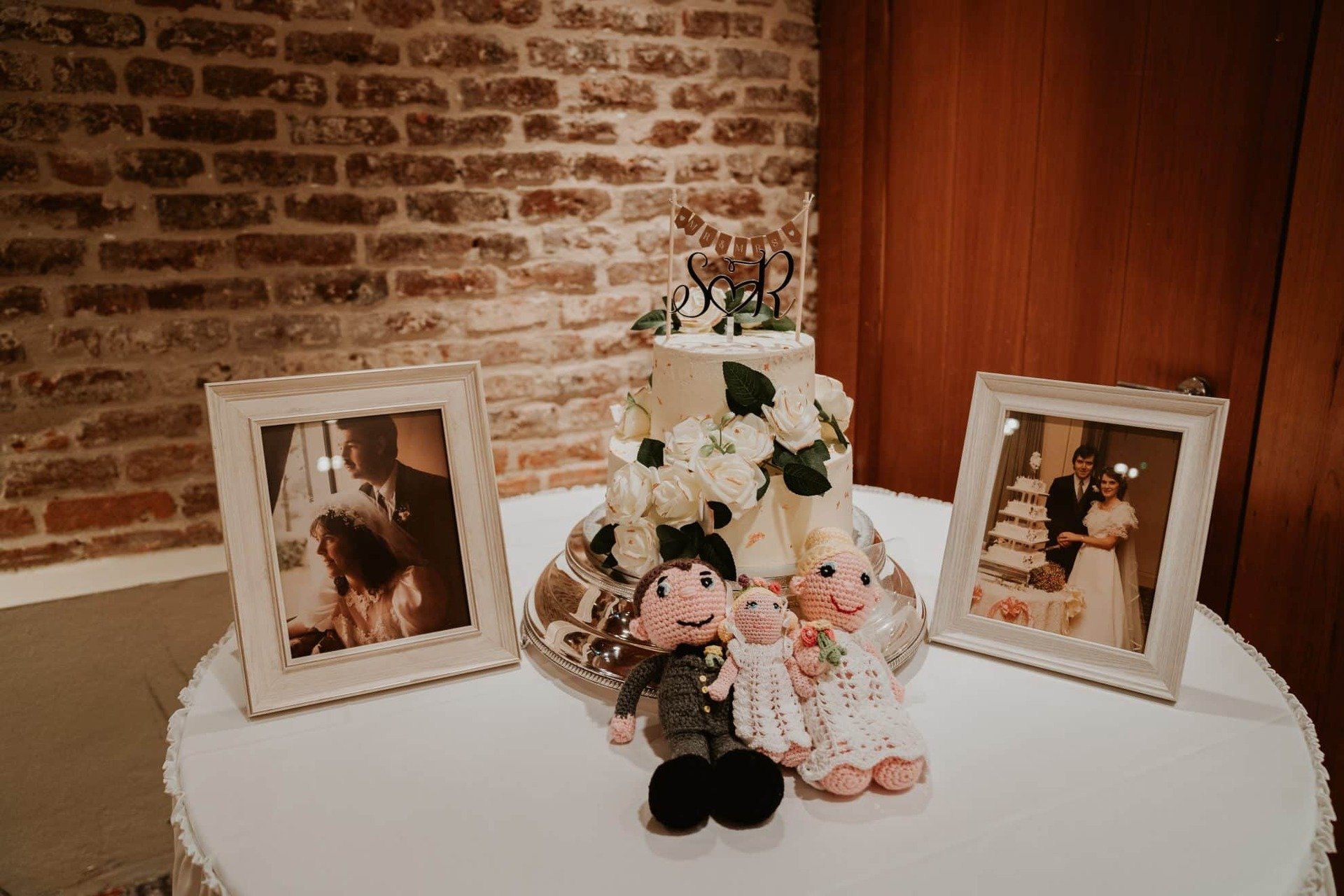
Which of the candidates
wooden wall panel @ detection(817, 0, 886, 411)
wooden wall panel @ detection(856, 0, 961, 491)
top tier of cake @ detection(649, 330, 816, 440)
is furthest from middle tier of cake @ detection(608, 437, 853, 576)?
wooden wall panel @ detection(817, 0, 886, 411)

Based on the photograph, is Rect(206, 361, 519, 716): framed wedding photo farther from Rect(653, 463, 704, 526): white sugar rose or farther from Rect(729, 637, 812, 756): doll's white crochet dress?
Rect(729, 637, 812, 756): doll's white crochet dress

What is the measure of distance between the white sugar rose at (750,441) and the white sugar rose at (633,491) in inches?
4.2

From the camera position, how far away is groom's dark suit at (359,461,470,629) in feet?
3.53

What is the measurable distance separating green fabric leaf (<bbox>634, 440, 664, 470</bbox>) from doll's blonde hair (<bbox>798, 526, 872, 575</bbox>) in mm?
219

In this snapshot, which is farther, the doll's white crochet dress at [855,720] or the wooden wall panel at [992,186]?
the wooden wall panel at [992,186]

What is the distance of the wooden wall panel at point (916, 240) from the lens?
2262mm

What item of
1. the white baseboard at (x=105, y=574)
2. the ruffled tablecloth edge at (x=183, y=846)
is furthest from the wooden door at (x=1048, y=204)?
the white baseboard at (x=105, y=574)

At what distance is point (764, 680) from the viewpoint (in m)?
0.93

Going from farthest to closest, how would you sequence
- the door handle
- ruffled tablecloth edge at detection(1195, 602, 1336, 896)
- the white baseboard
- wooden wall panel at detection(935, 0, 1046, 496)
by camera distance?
the white baseboard < wooden wall panel at detection(935, 0, 1046, 496) < the door handle < ruffled tablecloth edge at detection(1195, 602, 1336, 896)

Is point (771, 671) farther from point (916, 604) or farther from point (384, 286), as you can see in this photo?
point (384, 286)

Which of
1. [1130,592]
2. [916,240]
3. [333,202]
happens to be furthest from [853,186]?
[1130,592]

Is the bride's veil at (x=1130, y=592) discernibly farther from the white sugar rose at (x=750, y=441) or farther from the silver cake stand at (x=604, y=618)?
the white sugar rose at (x=750, y=441)

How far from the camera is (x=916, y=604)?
47.3 inches

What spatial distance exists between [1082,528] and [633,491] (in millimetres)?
556
